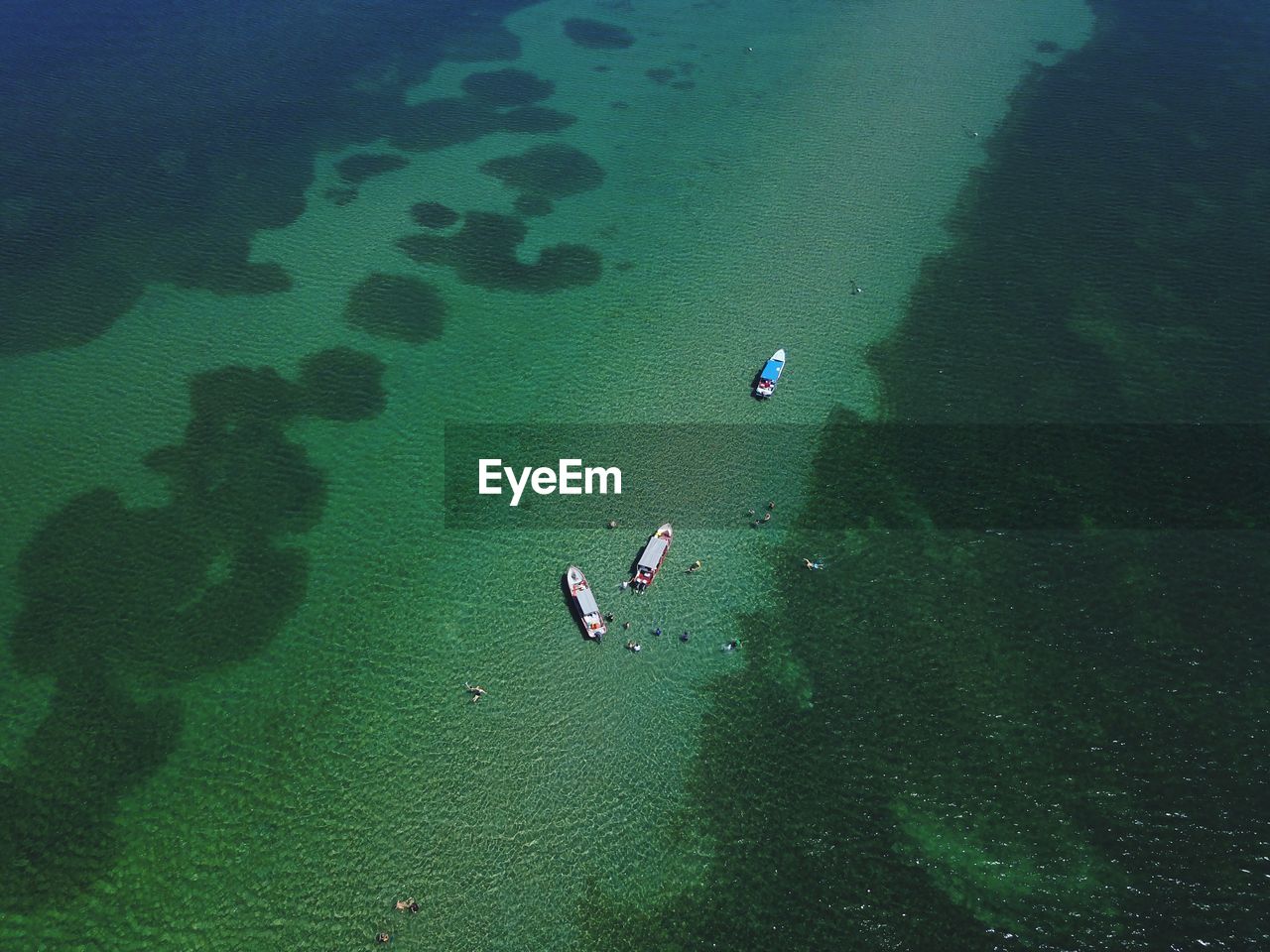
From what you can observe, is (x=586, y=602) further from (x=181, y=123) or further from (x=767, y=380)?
(x=181, y=123)

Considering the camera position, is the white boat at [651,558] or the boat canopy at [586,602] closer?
the boat canopy at [586,602]

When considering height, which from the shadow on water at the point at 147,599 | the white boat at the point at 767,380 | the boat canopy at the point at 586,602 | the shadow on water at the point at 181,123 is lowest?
the shadow on water at the point at 147,599

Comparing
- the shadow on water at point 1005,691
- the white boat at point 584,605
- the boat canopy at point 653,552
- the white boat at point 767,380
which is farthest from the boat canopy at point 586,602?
the white boat at point 767,380

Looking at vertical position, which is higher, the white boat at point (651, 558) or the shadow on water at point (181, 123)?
the shadow on water at point (181, 123)

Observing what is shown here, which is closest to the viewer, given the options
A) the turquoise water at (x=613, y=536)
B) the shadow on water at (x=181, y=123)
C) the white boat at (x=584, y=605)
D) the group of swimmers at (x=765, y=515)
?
the turquoise water at (x=613, y=536)

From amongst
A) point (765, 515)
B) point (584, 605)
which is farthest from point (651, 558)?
point (765, 515)

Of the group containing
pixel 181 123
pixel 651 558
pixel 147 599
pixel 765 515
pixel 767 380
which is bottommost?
pixel 147 599

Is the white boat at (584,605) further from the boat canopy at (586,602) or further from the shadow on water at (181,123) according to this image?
the shadow on water at (181,123)

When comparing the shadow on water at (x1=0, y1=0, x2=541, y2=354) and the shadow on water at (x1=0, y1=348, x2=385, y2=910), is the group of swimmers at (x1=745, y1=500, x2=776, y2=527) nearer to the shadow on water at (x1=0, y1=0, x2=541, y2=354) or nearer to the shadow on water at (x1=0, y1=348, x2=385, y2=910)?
the shadow on water at (x1=0, y1=348, x2=385, y2=910)
